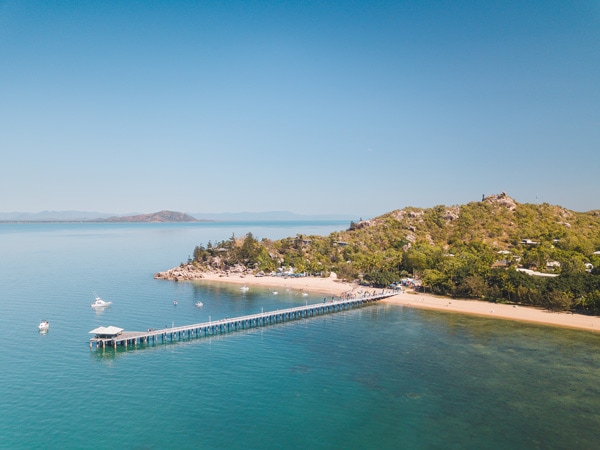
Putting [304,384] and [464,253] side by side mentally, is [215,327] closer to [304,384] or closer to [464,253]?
[304,384]

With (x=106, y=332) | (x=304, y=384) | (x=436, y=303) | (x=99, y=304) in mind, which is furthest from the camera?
(x=436, y=303)

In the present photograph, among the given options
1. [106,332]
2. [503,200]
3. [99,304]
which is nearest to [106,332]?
[106,332]

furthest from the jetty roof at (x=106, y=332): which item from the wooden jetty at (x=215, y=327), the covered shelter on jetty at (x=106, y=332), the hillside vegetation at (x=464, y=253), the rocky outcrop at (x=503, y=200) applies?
the rocky outcrop at (x=503, y=200)

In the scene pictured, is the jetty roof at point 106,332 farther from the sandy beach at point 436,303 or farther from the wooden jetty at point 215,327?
the sandy beach at point 436,303

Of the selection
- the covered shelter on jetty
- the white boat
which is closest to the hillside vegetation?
the white boat

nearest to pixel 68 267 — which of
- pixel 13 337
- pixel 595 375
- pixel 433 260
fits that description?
pixel 13 337

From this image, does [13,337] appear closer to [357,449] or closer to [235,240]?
[357,449]

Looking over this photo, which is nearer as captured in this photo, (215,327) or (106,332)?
(106,332)
